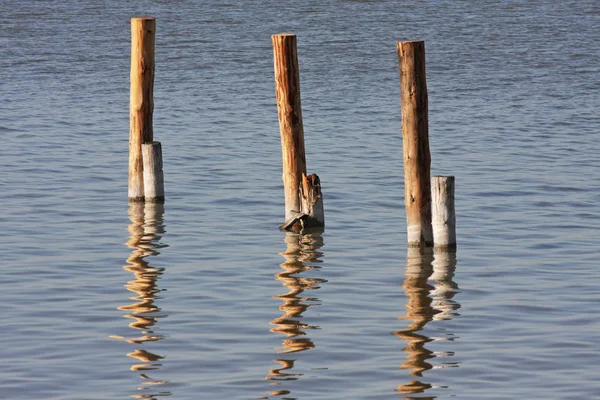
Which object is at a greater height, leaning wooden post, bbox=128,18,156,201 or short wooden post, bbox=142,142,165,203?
leaning wooden post, bbox=128,18,156,201

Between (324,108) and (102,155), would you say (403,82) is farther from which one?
(324,108)

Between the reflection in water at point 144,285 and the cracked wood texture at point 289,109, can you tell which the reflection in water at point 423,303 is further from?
the reflection in water at point 144,285

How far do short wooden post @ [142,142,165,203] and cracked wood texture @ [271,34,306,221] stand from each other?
158cm

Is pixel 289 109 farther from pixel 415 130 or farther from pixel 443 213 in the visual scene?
pixel 443 213

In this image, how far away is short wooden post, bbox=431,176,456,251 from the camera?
11.4m

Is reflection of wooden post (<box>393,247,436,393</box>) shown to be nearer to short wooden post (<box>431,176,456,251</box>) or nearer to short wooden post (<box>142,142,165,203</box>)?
short wooden post (<box>431,176,456,251</box>)

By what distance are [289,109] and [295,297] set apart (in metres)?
2.60

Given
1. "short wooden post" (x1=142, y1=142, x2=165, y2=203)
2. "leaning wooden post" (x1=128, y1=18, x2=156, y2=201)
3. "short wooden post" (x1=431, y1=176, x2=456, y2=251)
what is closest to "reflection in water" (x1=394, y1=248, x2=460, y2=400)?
"short wooden post" (x1=431, y1=176, x2=456, y2=251)

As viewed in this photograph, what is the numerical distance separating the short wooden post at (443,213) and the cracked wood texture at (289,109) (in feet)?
5.03

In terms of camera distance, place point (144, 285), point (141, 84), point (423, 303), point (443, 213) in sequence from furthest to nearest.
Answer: point (141, 84) → point (443, 213) → point (144, 285) → point (423, 303)

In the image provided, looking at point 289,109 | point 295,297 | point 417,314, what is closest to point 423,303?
point 417,314

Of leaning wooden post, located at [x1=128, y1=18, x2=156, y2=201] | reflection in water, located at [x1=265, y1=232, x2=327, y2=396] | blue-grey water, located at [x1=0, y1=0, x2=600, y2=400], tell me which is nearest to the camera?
blue-grey water, located at [x1=0, y1=0, x2=600, y2=400]

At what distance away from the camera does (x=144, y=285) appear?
10570mm

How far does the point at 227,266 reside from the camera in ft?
37.0
